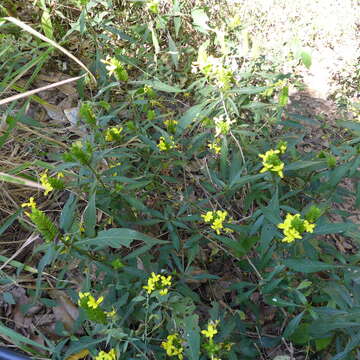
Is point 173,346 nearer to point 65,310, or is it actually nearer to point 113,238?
point 113,238

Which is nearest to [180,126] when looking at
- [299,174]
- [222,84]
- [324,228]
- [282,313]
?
[222,84]

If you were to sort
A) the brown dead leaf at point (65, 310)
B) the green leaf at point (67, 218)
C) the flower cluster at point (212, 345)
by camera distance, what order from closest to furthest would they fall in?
1. the flower cluster at point (212, 345)
2. the green leaf at point (67, 218)
3. the brown dead leaf at point (65, 310)

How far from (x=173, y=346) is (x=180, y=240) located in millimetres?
585

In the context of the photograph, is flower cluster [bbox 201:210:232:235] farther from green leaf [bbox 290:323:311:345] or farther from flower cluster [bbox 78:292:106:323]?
flower cluster [bbox 78:292:106:323]

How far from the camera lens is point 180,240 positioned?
6.33 ft

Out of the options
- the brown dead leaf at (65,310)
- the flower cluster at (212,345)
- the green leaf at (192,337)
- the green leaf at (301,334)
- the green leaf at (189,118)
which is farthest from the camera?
the green leaf at (189,118)

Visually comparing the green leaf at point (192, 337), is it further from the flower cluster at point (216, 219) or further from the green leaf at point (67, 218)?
the green leaf at point (67, 218)

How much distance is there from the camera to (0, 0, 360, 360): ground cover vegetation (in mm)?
1468

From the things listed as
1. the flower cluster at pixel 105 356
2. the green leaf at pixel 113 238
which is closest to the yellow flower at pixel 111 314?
the flower cluster at pixel 105 356

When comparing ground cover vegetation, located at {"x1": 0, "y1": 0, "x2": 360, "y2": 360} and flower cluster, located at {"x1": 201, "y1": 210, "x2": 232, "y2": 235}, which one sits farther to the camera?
flower cluster, located at {"x1": 201, "y1": 210, "x2": 232, "y2": 235}

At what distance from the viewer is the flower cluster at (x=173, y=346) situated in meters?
1.43

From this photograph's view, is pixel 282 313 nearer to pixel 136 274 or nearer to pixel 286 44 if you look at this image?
A: pixel 136 274

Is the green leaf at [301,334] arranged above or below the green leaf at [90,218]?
below

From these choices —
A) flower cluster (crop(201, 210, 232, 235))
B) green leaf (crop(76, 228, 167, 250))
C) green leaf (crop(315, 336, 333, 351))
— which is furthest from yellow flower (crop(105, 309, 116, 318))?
green leaf (crop(315, 336, 333, 351))
